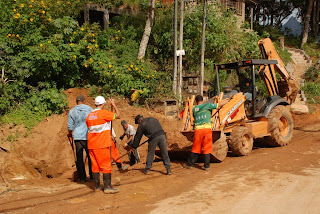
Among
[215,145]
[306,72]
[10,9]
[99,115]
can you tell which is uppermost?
[10,9]

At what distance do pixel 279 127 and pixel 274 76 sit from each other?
171 centimetres

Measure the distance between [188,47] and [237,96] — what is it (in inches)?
279

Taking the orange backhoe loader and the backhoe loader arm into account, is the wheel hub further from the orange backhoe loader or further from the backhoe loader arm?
the backhoe loader arm

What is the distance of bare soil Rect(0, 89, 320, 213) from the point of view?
5.11 metres

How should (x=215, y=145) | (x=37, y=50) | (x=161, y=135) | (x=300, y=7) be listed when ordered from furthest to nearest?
(x=300, y=7) → (x=37, y=50) → (x=215, y=145) → (x=161, y=135)

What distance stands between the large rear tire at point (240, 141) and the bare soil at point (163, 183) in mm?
197

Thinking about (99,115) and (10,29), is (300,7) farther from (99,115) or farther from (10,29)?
(99,115)

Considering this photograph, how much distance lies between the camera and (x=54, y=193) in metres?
5.97

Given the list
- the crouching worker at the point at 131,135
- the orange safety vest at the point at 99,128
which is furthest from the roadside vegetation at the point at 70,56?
the orange safety vest at the point at 99,128

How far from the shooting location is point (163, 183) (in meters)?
6.59

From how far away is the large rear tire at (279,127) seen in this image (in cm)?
965

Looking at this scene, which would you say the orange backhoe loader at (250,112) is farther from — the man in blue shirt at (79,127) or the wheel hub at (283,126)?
the man in blue shirt at (79,127)

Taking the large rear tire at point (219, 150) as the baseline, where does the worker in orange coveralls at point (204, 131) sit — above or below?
above

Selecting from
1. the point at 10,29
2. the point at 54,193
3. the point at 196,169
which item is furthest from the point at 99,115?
the point at 10,29
